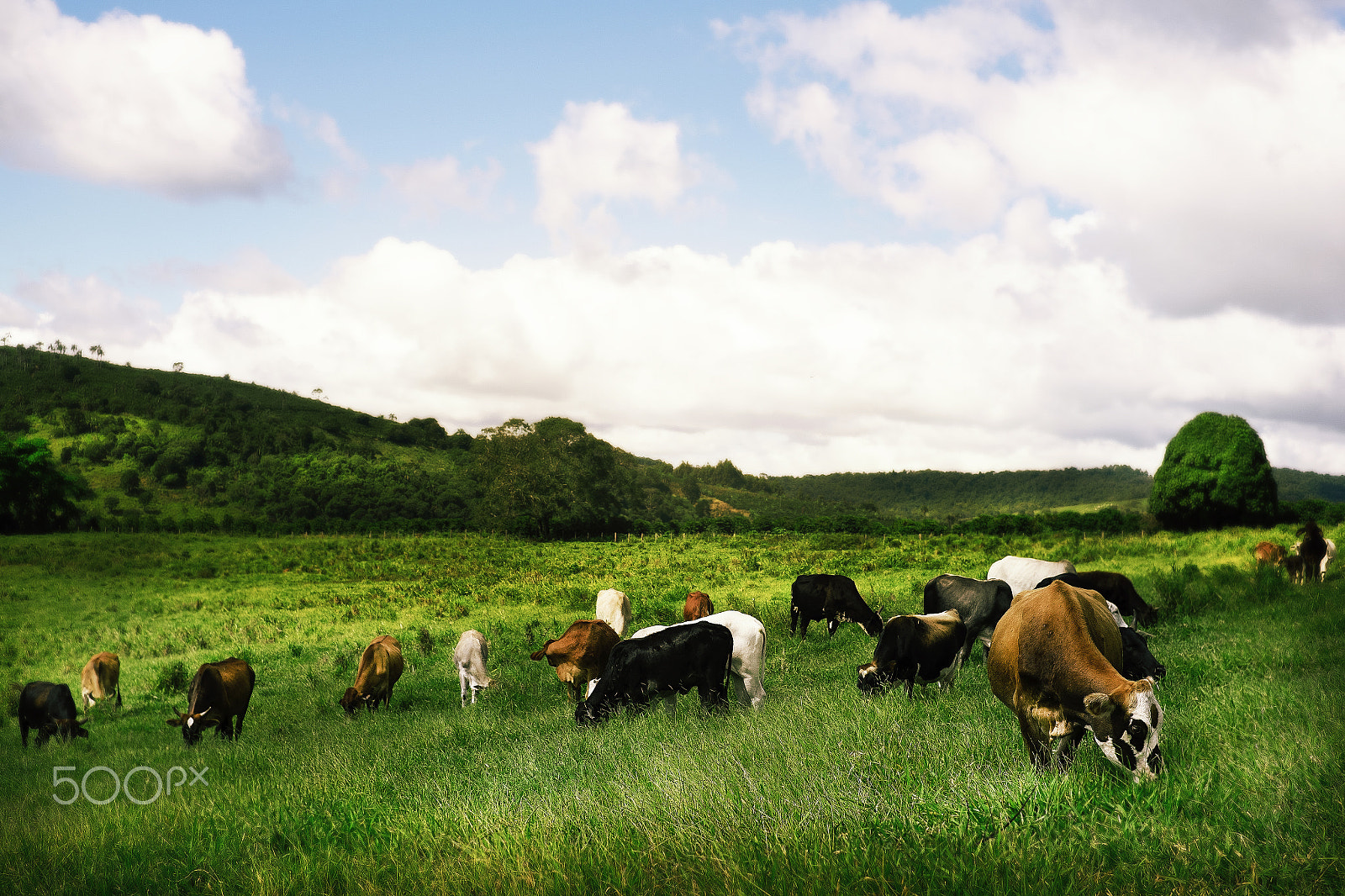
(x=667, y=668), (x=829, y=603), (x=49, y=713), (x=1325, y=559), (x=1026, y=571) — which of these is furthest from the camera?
(x=829, y=603)

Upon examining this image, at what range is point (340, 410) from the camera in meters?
173

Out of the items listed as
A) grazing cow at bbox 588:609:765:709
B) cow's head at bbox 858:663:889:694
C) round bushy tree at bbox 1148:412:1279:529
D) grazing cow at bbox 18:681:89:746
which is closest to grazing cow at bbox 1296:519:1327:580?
cow's head at bbox 858:663:889:694

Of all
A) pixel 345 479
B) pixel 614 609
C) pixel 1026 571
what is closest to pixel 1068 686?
pixel 1026 571

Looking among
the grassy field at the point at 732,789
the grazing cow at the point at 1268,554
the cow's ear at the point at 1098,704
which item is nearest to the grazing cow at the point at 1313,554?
the grassy field at the point at 732,789

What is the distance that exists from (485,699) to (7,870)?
27.4 ft

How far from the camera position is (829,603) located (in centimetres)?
1903

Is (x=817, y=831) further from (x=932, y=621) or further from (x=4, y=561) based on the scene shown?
(x=4, y=561)

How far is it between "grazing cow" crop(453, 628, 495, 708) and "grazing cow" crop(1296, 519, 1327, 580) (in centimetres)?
2066

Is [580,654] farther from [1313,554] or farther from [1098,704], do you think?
[1313,554]

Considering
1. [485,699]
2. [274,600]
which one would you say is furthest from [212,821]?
[274,600]

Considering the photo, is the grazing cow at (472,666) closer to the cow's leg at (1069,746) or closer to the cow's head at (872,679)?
the cow's head at (872,679)

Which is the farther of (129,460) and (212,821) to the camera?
(129,460)

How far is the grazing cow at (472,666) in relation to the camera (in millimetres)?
14922

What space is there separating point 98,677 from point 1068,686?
20.8 metres
